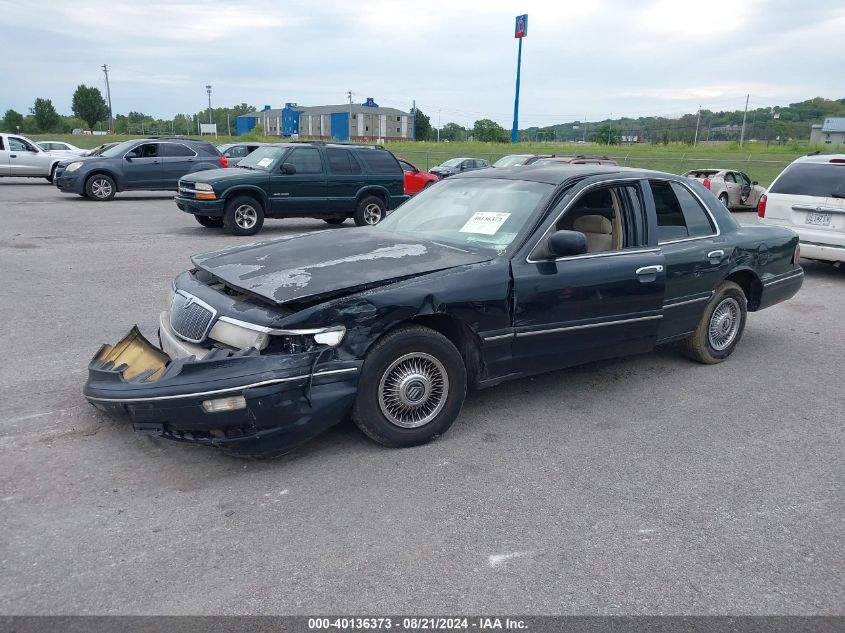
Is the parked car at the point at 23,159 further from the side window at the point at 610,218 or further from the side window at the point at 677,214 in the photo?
the side window at the point at 677,214

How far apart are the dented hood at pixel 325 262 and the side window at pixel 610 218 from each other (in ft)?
Result: 3.74

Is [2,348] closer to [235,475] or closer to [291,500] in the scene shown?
[235,475]

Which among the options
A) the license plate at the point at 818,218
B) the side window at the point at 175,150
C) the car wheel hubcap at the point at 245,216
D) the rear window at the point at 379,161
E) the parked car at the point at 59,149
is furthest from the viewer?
the parked car at the point at 59,149

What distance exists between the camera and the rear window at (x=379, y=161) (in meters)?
14.6

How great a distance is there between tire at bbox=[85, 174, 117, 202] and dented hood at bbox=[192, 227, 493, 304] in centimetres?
1626

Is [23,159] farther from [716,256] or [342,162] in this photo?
[716,256]

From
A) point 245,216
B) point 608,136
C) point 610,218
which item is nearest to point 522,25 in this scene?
point 608,136

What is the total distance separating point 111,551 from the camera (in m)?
3.08

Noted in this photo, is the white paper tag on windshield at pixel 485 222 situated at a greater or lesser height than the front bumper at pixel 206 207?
greater

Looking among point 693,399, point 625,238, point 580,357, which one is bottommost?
point 693,399

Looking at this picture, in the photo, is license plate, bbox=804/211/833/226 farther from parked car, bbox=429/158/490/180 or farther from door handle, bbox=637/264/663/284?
parked car, bbox=429/158/490/180

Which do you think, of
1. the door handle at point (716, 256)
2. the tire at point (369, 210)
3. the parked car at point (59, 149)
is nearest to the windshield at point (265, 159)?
the tire at point (369, 210)

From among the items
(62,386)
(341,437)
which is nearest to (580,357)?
(341,437)

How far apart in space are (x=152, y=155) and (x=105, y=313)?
13.8 metres
